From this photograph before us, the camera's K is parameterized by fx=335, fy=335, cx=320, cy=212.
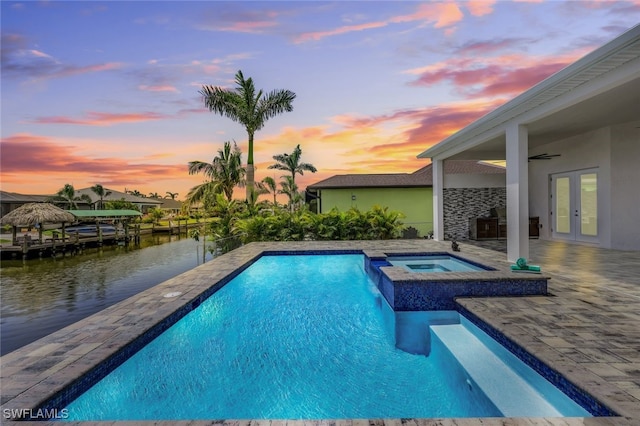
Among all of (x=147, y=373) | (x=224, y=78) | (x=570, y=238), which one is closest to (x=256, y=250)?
(x=147, y=373)

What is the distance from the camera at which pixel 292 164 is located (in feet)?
125

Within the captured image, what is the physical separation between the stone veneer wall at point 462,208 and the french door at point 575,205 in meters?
2.70

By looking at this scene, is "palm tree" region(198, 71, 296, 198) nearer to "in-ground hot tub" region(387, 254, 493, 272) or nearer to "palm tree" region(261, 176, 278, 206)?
"in-ground hot tub" region(387, 254, 493, 272)

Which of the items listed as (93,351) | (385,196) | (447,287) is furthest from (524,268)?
(385,196)

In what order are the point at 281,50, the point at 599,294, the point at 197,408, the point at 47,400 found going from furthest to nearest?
1. the point at 281,50
2. the point at 599,294
3. the point at 197,408
4. the point at 47,400

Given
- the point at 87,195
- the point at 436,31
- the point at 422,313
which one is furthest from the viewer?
the point at 87,195

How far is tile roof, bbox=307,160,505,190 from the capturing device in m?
19.0

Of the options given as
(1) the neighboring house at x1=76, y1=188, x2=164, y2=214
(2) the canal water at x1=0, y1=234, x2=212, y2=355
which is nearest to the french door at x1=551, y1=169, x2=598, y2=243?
(2) the canal water at x1=0, y1=234, x2=212, y2=355

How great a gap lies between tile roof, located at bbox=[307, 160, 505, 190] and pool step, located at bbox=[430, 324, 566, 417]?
14468 millimetres

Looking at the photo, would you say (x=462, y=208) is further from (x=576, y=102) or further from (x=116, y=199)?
(x=116, y=199)

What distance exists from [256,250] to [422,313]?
705cm

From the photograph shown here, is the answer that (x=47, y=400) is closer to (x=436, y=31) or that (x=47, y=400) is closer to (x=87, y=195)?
(x=436, y=31)

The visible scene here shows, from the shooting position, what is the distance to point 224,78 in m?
19.5

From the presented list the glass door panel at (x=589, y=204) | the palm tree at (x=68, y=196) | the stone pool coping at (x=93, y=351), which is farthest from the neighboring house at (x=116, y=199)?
the glass door panel at (x=589, y=204)
